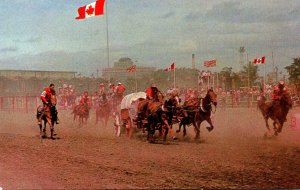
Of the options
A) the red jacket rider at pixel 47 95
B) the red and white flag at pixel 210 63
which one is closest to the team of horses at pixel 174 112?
the red jacket rider at pixel 47 95

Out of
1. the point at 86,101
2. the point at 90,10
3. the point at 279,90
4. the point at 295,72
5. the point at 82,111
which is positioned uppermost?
the point at 90,10

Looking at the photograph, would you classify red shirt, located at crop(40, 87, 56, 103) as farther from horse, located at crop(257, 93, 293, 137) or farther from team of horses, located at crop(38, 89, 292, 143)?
horse, located at crop(257, 93, 293, 137)

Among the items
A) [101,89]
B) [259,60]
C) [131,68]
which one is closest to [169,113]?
[131,68]

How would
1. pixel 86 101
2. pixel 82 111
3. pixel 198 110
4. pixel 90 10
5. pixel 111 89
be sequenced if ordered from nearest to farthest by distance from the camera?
pixel 90 10
pixel 198 110
pixel 111 89
pixel 86 101
pixel 82 111

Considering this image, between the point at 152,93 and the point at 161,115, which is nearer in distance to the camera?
the point at 161,115

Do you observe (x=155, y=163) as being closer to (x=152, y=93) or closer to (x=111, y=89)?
(x=152, y=93)

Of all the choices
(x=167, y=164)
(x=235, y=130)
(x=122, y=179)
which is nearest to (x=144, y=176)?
(x=122, y=179)

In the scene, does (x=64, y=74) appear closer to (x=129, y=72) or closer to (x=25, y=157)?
(x=129, y=72)
